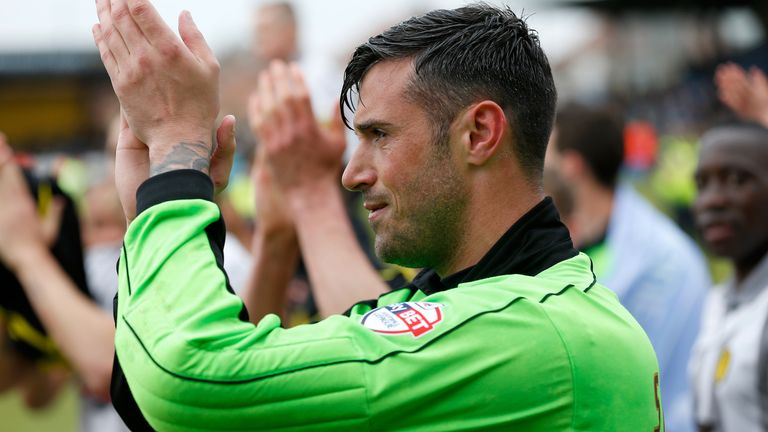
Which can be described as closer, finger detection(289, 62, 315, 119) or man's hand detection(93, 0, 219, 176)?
man's hand detection(93, 0, 219, 176)

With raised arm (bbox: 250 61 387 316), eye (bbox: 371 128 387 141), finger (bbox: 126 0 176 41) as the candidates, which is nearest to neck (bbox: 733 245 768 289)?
raised arm (bbox: 250 61 387 316)

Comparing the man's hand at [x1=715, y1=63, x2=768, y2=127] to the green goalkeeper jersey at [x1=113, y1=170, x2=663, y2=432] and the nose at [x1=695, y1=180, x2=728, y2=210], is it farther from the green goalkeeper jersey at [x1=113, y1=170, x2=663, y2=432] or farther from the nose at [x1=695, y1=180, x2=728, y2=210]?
the green goalkeeper jersey at [x1=113, y1=170, x2=663, y2=432]

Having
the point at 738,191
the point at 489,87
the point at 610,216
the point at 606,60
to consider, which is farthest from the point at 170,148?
the point at 606,60

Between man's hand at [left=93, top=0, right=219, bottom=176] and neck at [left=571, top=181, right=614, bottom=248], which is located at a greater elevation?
man's hand at [left=93, top=0, right=219, bottom=176]

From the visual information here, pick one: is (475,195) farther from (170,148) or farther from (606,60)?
(606,60)

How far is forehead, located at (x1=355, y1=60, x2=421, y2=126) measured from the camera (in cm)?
205

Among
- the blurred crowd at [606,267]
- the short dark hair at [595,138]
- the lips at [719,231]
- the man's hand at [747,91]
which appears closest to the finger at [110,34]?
the blurred crowd at [606,267]

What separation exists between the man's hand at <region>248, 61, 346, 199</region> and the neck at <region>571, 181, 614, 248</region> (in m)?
2.30

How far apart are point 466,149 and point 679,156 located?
559 inches

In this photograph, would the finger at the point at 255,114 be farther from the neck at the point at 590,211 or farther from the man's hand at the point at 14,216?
the neck at the point at 590,211

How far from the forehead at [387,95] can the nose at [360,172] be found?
66mm

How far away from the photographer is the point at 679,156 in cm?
1556

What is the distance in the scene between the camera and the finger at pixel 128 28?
185 cm

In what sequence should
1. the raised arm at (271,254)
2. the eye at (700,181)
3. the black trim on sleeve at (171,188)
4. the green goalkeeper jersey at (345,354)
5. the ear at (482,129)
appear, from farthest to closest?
the eye at (700,181) → the raised arm at (271,254) → the ear at (482,129) → the black trim on sleeve at (171,188) → the green goalkeeper jersey at (345,354)
